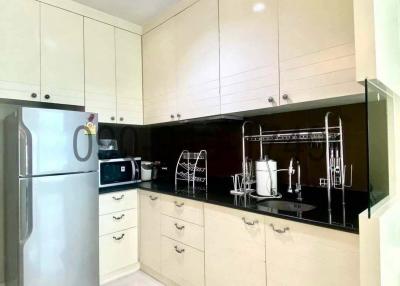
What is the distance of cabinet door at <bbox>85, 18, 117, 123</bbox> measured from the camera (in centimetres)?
235

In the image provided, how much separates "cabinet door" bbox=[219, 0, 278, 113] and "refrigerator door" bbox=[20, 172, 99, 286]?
4.44ft

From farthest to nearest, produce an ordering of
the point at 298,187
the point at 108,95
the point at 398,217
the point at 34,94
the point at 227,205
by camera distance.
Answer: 1. the point at 108,95
2. the point at 34,94
3. the point at 298,187
4. the point at 227,205
5. the point at 398,217

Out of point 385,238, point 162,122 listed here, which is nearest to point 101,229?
point 162,122

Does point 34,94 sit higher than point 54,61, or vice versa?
point 54,61

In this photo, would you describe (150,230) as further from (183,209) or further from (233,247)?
(233,247)

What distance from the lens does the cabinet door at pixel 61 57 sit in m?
2.08

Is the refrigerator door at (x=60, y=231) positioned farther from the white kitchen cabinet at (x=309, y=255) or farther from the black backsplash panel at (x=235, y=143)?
the white kitchen cabinet at (x=309, y=255)

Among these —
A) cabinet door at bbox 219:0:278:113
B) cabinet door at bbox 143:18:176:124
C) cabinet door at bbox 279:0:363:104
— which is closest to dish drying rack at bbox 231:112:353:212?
cabinet door at bbox 279:0:363:104

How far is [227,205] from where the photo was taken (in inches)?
63.2

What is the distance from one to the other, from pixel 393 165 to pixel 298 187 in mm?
669

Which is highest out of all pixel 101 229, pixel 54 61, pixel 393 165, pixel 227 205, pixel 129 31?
pixel 129 31

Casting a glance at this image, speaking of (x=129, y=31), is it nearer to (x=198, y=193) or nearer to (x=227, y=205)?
(x=198, y=193)

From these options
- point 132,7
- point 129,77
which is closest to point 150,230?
point 129,77

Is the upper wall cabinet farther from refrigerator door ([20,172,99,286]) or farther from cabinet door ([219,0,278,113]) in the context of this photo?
refrigerator door ([20,172,99,286])
